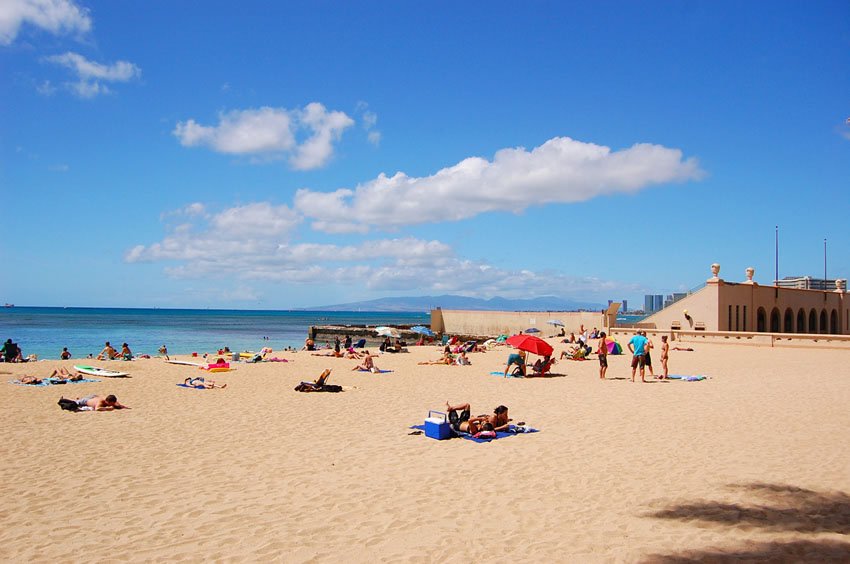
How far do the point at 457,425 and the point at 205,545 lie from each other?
499cm

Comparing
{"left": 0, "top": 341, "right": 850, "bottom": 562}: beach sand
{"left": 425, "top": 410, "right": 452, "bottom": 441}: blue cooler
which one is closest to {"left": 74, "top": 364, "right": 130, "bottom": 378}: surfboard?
{"left": 0, "top": 341, "right": 850, "bottom": 562}: beach sand

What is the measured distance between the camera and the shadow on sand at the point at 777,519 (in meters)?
4.77

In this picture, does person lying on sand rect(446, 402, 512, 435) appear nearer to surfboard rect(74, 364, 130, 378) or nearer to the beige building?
surfboard rect(74, 364, 130, 378)

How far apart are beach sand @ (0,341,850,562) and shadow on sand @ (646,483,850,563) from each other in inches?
0.9

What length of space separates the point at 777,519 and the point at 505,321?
51.9 metres

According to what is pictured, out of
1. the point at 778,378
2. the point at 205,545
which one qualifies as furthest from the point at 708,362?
the point at 205,545

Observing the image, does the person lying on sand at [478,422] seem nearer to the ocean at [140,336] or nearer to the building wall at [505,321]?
the building wall at [505,321]

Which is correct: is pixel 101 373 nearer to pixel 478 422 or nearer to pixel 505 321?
pixel 478 422

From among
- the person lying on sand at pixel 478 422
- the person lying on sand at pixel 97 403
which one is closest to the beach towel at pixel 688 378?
the person lying on sand at pixel 478 422

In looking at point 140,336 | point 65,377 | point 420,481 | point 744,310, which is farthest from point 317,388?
point 140,336

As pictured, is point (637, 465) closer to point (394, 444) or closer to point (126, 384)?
point (394, 444)

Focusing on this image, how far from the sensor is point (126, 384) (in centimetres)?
1614

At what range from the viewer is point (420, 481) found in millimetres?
6938

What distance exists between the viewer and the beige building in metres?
34.3
